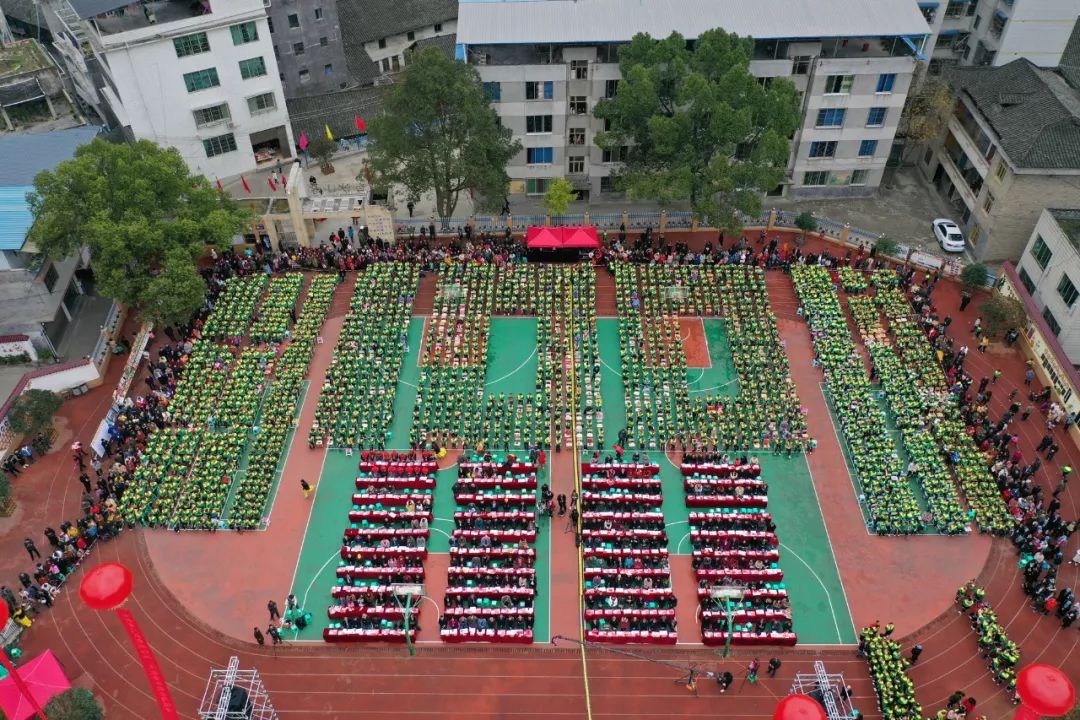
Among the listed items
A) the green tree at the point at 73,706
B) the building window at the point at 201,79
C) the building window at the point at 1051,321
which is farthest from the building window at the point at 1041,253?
the building window at the point at 201,79

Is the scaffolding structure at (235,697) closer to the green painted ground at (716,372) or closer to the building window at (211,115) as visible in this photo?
the green painted ground at (716,372)

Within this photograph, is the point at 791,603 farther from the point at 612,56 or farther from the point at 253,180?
the point at 253,180

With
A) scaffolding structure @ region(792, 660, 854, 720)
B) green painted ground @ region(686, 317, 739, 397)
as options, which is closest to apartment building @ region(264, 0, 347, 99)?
green painted ground @ region(686, 317, 739, 397)

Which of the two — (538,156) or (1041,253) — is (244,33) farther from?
(1041,253)

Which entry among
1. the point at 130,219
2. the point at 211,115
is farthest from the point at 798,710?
the point at 211,115

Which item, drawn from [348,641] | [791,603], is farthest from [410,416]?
[791,603]
